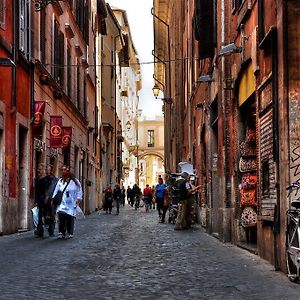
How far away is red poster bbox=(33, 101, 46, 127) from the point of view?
2241cm

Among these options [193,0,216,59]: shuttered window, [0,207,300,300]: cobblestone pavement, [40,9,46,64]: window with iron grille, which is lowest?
→ [0,207,300,300]: cobblestone pavement

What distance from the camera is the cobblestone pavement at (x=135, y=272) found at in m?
8.02

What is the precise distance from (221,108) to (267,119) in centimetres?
538

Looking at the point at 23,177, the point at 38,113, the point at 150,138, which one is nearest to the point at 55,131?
the point at 38,113

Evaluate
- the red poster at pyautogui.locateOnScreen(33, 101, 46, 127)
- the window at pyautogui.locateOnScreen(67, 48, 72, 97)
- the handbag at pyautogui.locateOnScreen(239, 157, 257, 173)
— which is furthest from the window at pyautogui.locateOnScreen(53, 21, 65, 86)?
the handbag at pyautogui.locateOnScreen(239, 157, 257, 173)

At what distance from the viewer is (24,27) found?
21125 mm

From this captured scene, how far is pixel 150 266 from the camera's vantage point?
1081 centimetres

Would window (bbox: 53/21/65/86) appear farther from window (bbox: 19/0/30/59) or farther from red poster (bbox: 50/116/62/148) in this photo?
window (bbox: 19/0/30/59)

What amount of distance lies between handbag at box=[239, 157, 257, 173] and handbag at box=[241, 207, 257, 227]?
0.76 m

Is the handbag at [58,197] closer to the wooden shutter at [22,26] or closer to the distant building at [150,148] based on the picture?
the wooden shutter at [22,26]

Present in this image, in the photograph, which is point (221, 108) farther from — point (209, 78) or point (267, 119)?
point (267, 119)

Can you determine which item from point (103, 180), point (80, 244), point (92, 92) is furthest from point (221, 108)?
point (103, 180)

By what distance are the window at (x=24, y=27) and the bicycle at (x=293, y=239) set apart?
12.7m

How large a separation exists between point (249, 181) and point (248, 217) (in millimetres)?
689
